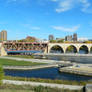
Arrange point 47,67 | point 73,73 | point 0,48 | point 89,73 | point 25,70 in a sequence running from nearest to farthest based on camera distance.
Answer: point 89,73
point 73,73
point 25,70
point 47,67
point 0,48

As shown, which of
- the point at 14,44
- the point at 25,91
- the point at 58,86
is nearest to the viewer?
the point at 25,91

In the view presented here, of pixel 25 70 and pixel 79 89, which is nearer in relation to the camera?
pixel 79 89

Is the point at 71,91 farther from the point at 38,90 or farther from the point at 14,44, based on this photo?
the point at 14,44

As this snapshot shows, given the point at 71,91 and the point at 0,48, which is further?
the point at 0,48

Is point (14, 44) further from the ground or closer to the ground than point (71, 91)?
further from the ground

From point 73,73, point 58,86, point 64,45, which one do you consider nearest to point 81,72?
point 73,73

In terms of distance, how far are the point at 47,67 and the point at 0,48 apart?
5812 cm

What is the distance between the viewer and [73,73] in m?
42.4

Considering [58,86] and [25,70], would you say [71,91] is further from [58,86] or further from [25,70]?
[25,70]

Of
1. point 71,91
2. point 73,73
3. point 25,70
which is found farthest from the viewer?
point 25,70

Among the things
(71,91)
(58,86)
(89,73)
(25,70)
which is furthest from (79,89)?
(25,70)

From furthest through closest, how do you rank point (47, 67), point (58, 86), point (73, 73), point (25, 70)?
point (47, 67) < point (25, 70) < point (73, 73) < point (58, 86)

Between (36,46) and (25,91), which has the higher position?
(36,46)

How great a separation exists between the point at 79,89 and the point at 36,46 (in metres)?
101
